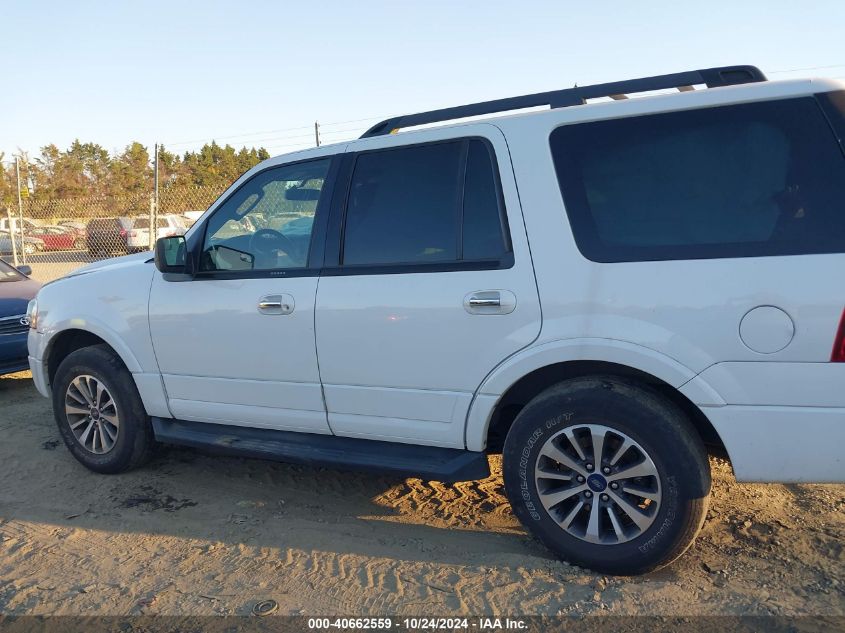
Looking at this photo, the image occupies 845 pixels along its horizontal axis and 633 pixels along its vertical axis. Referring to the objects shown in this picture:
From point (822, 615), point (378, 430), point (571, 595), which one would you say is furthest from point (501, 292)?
point (822, 615)

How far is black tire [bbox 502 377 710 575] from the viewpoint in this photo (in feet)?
9.38

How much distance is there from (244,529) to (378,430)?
0.96 m

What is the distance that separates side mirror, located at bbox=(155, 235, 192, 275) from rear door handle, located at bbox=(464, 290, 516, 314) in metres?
1.82

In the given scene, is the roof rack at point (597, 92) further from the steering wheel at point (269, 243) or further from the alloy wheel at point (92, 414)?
the alloy wheel at point (92, 414)

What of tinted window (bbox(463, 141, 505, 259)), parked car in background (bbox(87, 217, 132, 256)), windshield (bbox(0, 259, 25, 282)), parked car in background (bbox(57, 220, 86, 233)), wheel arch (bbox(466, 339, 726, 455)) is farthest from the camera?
parked car in background (bbox(57, 220, 86, 233))

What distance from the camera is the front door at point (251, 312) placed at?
3.67 m

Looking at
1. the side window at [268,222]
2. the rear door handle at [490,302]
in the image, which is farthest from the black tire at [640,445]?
the side window at [268,222]

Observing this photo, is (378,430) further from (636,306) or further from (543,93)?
(543,93)

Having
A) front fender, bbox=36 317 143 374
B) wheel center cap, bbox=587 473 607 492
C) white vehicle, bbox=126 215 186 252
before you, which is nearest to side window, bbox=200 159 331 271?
front fender, bbox=36 317 143 374

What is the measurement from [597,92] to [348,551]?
2564 mm

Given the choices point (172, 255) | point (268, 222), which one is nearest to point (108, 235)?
point (172, 255)

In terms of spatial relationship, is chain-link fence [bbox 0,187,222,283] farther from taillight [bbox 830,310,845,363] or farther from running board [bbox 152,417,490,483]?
taillight [bbox 830,310,845,363]

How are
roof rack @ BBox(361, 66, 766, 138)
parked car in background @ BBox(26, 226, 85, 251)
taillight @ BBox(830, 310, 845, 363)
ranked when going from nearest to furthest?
1. taillight @ BBox(830, 310, 845, 363)
2. roof rack @ BBox(361, 66, 766, 138)
3. parked car in background @ BBox(26, 226, 85, 251)

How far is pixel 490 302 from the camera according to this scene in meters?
3.11
